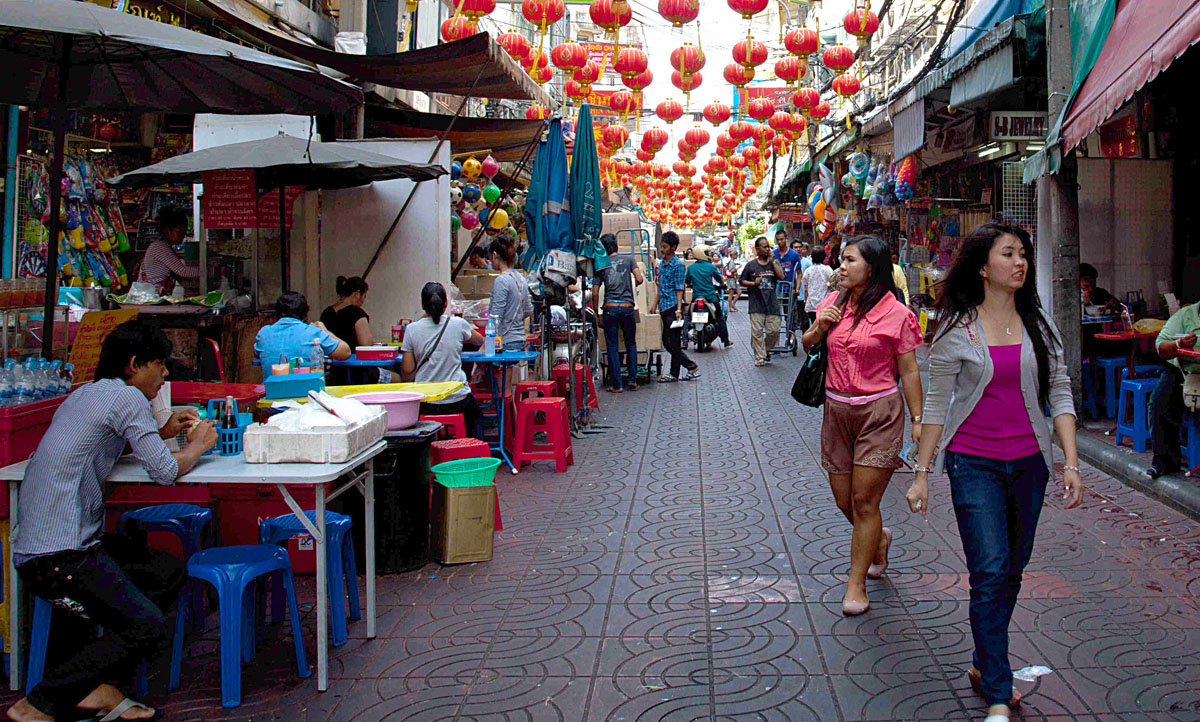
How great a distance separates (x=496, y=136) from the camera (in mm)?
12883

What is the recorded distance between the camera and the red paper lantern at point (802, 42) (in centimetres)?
1246

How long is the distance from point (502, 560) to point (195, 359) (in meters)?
4.35

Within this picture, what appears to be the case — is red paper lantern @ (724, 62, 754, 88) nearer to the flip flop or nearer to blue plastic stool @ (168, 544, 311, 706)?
blue plastic stool @ (168, 544, 311, 706)

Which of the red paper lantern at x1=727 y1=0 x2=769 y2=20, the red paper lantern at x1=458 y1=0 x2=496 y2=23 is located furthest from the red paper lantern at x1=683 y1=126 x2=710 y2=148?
the red paper lantern at x1=458 y1=0 x2=496 y2=23

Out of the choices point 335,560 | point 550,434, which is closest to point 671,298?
point 550,434

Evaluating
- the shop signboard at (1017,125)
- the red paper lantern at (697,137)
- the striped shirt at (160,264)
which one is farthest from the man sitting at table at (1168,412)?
the red paper lantern at (697,137)

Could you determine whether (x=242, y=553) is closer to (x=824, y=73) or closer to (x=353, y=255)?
(x=353, y=255)

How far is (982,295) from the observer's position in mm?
3848

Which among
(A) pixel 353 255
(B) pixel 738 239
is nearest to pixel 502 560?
(A) pixel 353 255

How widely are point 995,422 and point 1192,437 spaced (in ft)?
14.0

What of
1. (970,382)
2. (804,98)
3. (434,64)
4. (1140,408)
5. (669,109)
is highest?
(669,109)

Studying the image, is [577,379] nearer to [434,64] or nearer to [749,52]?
[434,64]

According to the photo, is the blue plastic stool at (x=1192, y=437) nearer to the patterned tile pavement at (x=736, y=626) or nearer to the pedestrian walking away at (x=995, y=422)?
the patterned tile pavement at (x=736, y=626)

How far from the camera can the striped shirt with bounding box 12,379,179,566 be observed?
144 inches
